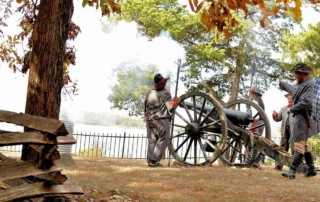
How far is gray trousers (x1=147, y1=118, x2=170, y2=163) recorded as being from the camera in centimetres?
1033

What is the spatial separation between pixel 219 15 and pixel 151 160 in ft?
20.6

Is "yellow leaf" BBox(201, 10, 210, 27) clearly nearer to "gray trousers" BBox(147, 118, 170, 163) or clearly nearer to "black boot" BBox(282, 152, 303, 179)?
"black boot" BBox(282, 152, 303, 179)

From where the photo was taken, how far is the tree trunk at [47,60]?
234 inches

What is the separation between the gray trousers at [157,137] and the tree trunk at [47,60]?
4494mm

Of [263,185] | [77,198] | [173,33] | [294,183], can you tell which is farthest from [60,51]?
[173,33]

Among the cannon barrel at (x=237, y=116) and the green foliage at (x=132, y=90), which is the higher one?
the green foliage at (x=132, y=90)

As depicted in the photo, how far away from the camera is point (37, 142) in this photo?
4.41 metres

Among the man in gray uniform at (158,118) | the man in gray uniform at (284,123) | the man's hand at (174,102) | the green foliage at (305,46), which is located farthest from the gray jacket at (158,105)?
the green foliage at (305,46)

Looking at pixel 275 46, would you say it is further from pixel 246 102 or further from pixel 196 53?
pixel 246 102

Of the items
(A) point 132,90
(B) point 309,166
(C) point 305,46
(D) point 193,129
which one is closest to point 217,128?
(D) point 193,129

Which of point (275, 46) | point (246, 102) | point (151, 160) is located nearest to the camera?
point (151, 160)

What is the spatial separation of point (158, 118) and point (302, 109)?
11.1 feet

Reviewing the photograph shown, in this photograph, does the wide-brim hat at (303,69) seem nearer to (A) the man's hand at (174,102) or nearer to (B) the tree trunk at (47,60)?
(A) the man's hand at (174,102)

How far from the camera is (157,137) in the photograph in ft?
34.6
